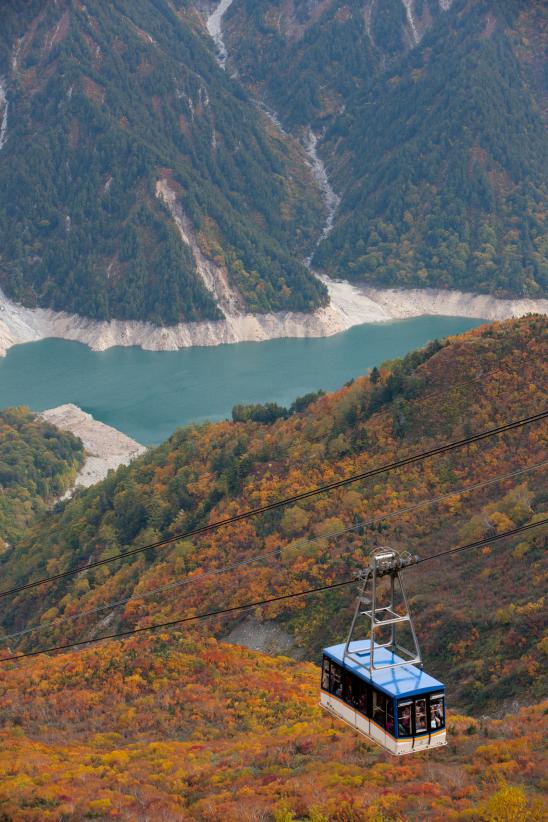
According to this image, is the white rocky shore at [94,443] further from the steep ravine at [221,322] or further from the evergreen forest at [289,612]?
the steep ravine at [221,322]

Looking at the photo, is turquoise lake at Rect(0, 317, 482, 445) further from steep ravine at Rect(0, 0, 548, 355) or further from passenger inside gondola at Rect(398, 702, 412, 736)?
passenger inside gondola at Rect(398, 702, 412, 736)

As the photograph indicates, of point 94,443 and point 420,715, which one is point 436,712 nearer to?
point 420,715

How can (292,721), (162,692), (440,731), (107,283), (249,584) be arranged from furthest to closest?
(107,283), (249,584), (162,692), (292,721), (440,731)

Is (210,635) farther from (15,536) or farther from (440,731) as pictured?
(15,536)

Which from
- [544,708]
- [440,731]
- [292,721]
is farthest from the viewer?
[292,721]

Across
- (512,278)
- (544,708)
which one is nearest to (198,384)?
(512,278)

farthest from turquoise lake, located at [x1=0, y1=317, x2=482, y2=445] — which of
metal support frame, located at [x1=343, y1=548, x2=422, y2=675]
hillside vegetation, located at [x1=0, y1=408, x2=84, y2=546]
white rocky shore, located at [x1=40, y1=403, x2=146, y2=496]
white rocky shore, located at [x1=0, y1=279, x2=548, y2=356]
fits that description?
metal support frame, located at [x1=343, y1=548, x2=422, y2=675]
